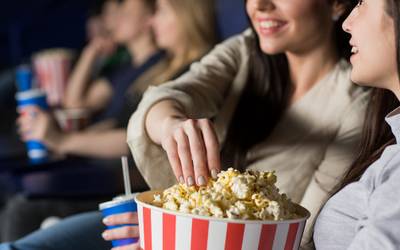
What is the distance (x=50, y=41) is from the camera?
3.91 metres

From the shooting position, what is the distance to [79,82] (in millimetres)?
3447

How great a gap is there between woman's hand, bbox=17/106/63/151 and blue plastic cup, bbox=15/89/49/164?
2cm

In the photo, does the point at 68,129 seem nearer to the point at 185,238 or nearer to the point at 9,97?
the point at 9,97

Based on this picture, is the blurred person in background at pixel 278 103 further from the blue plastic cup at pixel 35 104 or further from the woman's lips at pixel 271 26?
the blue plastic cup at pixel 35 104

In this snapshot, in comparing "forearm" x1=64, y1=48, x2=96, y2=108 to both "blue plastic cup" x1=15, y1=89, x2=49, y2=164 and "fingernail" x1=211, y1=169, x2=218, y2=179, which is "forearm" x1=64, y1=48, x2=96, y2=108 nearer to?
"blue plastic cup" x1=15, y1=89, x2=49, y2=164

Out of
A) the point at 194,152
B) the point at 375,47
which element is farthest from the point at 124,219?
the point at 375,47

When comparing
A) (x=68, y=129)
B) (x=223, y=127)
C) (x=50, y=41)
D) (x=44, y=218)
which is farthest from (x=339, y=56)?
(x=50, y=41)

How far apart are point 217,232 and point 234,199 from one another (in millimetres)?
52

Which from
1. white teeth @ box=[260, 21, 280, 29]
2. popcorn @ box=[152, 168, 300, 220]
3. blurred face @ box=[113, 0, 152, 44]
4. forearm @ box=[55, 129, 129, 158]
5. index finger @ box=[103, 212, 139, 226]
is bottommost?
forearm @ box=[55, 129, 129, 158]

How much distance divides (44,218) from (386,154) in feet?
4.35

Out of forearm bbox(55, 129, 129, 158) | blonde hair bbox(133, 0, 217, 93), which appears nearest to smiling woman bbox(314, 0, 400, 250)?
blonde hair bbox(133, 0, 217, 93)

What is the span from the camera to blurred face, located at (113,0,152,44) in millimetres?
3148

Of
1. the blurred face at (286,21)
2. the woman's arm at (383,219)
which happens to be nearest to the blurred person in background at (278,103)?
the blurred face at (286,21)

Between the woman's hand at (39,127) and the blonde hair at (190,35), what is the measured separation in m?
0.40
